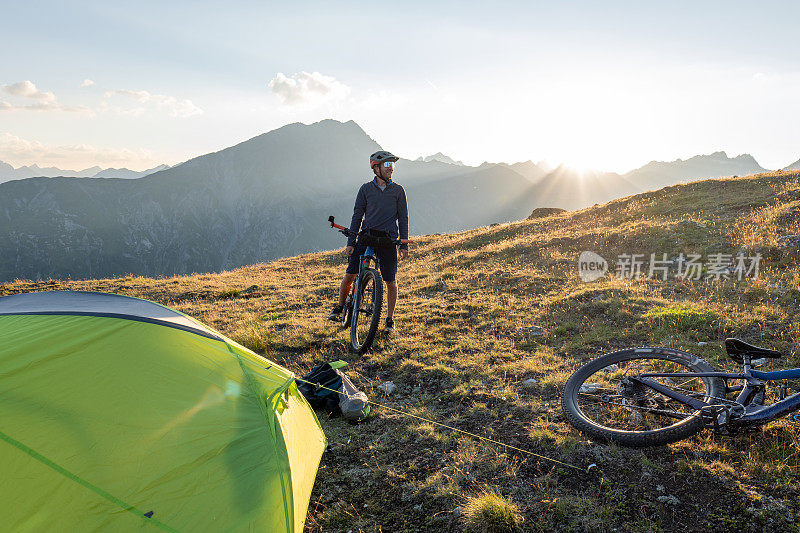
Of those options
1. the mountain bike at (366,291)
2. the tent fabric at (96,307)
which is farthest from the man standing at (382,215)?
the tent fabric at (96,307)

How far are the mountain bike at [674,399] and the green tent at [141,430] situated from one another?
322 centimetres

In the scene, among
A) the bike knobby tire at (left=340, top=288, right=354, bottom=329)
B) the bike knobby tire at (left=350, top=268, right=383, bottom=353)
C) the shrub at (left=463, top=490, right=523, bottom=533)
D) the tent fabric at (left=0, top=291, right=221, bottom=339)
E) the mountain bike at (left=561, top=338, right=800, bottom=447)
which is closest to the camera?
the shrub at (left=463, top=490, right=523, bottom=533)

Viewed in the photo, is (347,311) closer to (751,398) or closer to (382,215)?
(382,215)

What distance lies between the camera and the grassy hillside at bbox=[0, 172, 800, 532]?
368cm

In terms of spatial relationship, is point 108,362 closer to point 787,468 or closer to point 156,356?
point 156,356

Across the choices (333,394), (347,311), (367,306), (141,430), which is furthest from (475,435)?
(347,311)

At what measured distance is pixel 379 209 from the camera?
8031 mm

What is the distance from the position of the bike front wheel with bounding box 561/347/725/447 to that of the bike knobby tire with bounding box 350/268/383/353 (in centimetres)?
361

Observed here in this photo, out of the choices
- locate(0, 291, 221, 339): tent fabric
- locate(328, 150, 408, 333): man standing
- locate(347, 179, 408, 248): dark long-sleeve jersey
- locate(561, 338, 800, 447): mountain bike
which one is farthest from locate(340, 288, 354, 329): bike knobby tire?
locate(561, 338, 800, 447): mountain bike

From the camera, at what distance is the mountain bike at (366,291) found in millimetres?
7656

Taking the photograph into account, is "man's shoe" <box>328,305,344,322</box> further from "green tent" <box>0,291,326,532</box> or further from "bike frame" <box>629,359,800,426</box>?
"bike frame" <box>629,359,800,426</box>

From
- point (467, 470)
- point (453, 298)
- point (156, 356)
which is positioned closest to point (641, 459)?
point (467, 470)

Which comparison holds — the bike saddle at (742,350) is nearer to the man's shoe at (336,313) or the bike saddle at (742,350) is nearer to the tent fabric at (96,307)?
the tent fabric at (96,307)

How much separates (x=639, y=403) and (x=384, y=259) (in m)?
4.82
